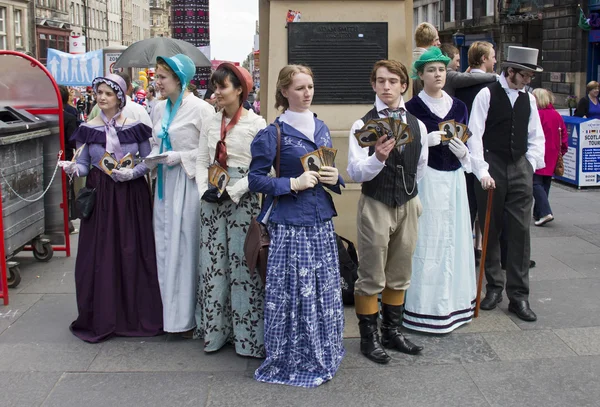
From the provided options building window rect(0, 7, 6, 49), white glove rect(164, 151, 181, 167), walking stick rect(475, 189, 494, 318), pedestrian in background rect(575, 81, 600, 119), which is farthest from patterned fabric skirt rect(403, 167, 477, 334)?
building window rect(0, 7, 6, 49)

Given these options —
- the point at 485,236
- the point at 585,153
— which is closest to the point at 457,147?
the point at 485,236

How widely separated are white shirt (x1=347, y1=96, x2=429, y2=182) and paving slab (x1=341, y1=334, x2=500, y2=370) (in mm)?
1191

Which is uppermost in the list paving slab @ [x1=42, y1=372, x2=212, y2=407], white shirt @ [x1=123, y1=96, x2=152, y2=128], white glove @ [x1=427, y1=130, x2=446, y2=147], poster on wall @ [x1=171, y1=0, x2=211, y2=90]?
poster on wall @ [x1=171, y1=0, x2=211, y2=90]

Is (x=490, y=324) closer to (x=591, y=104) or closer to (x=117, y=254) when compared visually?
(x=117, y=254)

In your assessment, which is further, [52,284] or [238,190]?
[52,284]

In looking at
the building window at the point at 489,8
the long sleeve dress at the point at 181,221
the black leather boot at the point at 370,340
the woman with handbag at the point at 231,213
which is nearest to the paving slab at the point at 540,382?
the black leather boot at the point at 370,340

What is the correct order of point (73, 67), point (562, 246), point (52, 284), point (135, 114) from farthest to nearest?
point (73, 67) → point (562, 246) → point (52, 284) → point (135, 114)

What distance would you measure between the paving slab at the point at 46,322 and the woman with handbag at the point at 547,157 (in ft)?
19.2

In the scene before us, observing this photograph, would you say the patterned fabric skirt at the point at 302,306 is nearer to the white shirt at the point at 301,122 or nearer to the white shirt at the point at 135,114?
the white shirt at the point at 301,122

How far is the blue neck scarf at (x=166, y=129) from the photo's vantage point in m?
Answer: 5.30

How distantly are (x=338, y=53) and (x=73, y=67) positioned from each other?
584 inches

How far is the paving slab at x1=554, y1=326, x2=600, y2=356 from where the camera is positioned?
507cm

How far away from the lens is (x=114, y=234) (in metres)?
5.46

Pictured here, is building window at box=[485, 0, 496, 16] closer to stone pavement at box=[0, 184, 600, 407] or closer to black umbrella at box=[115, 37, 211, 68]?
black umbrella at box=[115, 37, 211, 68]
